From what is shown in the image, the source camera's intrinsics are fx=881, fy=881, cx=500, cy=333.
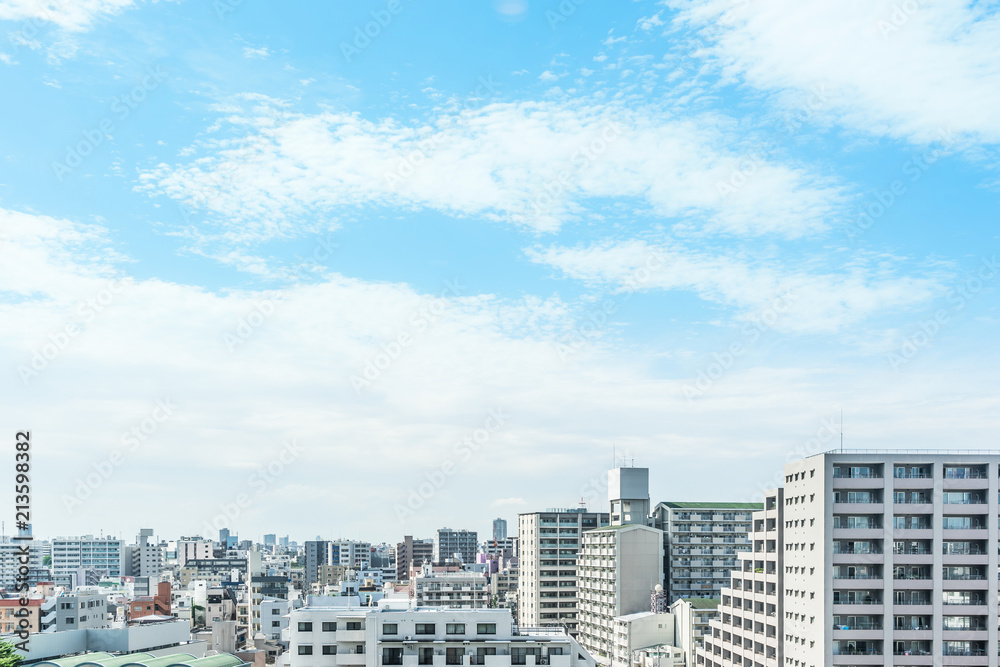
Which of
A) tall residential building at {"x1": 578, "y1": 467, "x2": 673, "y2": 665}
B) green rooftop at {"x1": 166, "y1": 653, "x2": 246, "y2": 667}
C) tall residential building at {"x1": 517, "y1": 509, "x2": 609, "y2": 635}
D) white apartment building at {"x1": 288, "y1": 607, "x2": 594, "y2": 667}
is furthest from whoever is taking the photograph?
tall residential building at {"x1": 517, "y1": 509, "x2": 609, "y2": 635}

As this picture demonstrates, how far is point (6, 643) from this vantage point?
2137 inches

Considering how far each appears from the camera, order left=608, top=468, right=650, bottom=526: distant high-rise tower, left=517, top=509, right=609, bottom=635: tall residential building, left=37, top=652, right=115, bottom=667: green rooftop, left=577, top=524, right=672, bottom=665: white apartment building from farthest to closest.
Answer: left=517, top=509, right=609, bottom=635: tall residential building, left=608, top=468, right=650, bottom=526: distant high-rise tower, left=577, top=524, right=672, bottom=665: white apartment building, left=37, top=652, right=115, bottom=667: green rooftop

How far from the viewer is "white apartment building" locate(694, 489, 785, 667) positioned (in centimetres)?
5988

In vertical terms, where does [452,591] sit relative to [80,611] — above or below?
below

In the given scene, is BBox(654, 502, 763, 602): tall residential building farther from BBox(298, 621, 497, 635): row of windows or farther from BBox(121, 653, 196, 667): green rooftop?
BBox(121, 653, 196, 667): green rooftop

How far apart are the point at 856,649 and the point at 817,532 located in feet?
23.1

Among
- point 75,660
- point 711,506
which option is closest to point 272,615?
point 711,506

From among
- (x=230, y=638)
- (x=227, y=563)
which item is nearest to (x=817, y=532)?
(x=230, y=638)

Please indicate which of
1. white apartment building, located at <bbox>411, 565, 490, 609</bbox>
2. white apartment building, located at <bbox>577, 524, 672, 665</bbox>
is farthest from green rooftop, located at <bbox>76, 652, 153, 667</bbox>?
white apartment building, located at <bbox>411, 565, 490, 609</bbox>

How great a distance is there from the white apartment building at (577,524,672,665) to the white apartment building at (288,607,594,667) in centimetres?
4393

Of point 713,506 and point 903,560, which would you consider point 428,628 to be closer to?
A: point 903,560

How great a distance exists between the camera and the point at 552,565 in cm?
10856

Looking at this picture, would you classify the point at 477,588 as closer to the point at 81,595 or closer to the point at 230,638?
the point at 230,638

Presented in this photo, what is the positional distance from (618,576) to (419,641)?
158ft
